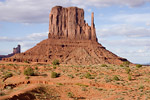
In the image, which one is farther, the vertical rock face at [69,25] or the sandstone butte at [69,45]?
the vertical rock face at [69,25]

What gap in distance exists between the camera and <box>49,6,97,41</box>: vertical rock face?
126 metres

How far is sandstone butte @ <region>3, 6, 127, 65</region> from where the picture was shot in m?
103

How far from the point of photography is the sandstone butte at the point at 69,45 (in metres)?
103

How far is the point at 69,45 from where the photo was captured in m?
116

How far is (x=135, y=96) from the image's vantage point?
24766 millimetres

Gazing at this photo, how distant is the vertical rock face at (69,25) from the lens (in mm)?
126312

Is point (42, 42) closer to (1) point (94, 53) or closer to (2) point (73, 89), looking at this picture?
(1) point (94, 53)

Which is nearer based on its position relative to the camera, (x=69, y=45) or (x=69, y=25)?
(x=69, y=45)

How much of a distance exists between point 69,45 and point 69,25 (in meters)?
18.6

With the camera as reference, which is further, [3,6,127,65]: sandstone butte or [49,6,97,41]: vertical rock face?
[49,6,97,41]: vertical rock face

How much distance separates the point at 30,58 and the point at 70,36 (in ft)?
103

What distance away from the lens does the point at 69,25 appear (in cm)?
13062

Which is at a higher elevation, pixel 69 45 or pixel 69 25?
pixel 69 25

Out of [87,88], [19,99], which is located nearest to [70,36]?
[87,88]
